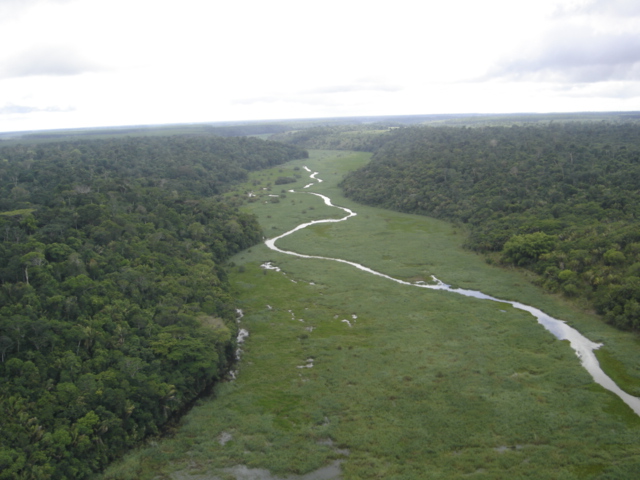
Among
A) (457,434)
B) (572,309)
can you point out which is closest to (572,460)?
(457,434)

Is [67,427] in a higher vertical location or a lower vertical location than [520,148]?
lower

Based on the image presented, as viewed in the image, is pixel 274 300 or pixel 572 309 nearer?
pixel 572 309

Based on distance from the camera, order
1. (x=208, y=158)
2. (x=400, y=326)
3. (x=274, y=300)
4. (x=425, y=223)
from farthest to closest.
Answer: (x=208, y=158) < (x=425, y=223) < (x=274, y=300) < (x=400, y=326)

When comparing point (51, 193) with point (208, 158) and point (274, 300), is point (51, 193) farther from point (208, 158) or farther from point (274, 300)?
point (208, 158)

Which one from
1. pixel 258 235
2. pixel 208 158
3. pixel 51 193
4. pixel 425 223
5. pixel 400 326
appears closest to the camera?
pixel 400 326

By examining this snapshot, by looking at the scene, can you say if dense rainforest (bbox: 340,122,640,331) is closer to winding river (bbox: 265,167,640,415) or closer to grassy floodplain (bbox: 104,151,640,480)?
grassy floodplain (bbox: 104,151,640,480)

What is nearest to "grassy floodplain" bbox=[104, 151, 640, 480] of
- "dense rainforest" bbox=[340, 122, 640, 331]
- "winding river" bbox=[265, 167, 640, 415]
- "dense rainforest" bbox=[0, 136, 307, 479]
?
"winding river" bbox=[265, 167, 640, 415]

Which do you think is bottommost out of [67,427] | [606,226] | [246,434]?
[246,434]
